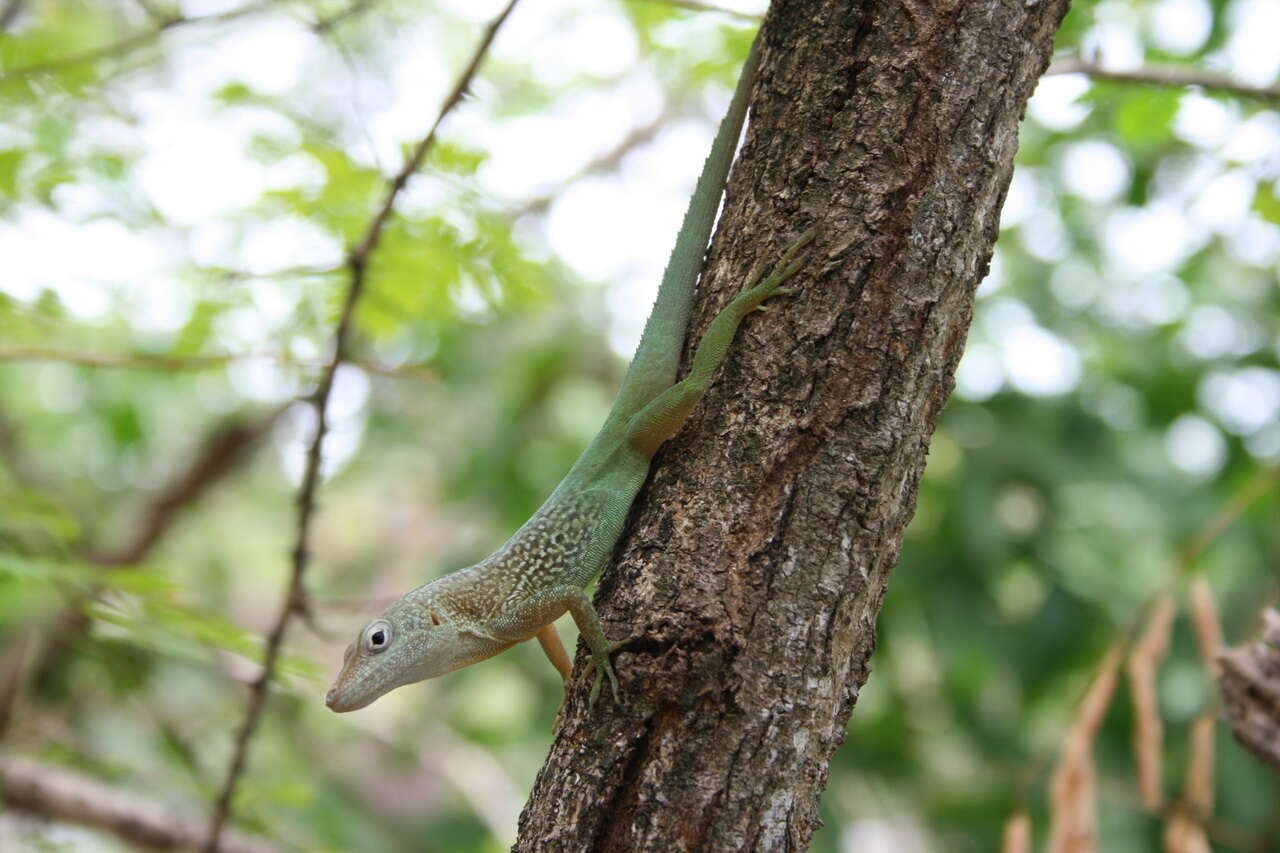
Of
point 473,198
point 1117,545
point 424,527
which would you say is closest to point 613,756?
point 473,198

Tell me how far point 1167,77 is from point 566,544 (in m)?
2.52

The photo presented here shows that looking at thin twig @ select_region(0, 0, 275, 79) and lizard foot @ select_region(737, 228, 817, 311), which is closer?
lizard foot @ select_region(737, 228, 817, 311)

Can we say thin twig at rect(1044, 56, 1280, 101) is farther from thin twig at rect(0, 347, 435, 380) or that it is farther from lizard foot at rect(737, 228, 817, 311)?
thin twig at rect(0, 347, 435, 380)

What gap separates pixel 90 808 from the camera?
458 cm

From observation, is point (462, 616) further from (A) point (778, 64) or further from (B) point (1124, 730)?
(B) point (1124, 730)

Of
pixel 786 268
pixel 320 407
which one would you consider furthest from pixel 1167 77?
pixel 320 407

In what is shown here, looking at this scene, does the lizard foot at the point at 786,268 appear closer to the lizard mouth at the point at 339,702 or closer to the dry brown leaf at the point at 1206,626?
the lizard mouth at the point at 339,702

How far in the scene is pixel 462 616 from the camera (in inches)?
130

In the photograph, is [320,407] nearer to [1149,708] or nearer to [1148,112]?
[1148,112]

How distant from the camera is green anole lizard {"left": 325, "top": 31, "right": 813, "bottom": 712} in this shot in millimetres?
2928

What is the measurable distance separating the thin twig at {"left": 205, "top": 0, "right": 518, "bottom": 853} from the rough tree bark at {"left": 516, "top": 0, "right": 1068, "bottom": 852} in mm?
867

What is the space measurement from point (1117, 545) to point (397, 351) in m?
5.35

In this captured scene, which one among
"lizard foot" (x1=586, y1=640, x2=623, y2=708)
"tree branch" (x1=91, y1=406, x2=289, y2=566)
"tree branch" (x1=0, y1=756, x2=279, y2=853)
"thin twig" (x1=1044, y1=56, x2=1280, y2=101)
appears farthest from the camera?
"tree branch" (x1=91, y1=406, x2=289, y2=566)

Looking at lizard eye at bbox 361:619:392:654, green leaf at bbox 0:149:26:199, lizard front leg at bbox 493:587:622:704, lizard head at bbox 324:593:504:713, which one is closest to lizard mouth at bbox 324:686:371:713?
lizard head at bbox 324:593:504:713
